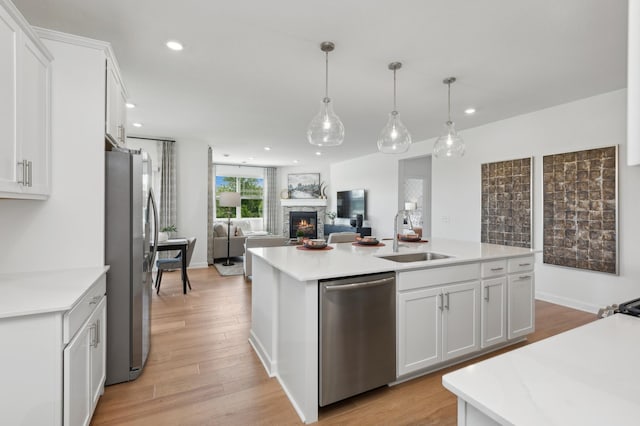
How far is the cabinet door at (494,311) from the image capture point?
248cm

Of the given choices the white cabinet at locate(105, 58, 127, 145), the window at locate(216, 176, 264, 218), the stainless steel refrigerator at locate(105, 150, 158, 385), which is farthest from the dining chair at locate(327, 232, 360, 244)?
the window at locate(216, 176, 264, 218)

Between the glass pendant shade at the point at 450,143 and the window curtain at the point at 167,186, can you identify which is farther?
the window curtain at the point at 167,186

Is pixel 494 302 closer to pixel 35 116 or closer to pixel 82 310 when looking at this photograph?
pixel 82 310

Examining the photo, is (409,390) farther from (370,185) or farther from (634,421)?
(370,185)

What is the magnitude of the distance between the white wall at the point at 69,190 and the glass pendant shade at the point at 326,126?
1567mm

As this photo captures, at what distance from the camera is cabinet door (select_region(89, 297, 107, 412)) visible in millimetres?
1731

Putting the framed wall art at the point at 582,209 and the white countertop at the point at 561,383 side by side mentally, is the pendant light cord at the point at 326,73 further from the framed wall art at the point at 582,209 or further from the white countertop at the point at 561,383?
the framed wall art at the point at 582,209

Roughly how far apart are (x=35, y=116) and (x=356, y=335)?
91.4 inches

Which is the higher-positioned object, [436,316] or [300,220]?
[300,220]

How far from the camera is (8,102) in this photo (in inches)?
58.3

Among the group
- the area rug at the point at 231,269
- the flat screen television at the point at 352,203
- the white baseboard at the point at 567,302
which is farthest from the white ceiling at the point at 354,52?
the flat screen television at the point at 352,203

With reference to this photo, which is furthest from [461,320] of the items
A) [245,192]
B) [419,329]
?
[245,192]

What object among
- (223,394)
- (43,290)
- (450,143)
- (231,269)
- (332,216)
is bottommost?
(223,394)

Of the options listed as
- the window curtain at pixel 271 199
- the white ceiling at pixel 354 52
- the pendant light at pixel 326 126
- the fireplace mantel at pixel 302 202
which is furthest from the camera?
the window curtain at pixel 271 199
